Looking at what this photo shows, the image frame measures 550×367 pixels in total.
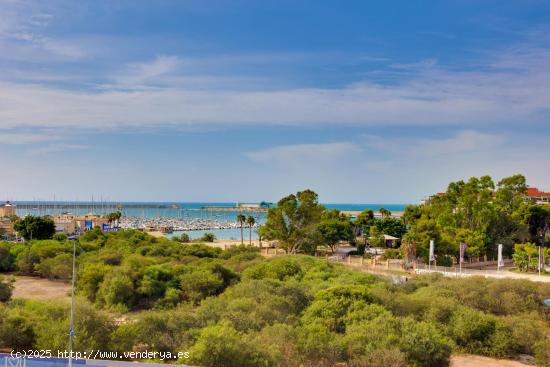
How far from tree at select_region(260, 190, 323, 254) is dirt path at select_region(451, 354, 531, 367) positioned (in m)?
28.9

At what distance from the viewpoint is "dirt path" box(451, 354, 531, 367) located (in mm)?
15141

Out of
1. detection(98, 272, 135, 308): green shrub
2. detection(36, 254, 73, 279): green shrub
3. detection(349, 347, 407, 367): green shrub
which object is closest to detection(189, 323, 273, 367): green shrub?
detection(349, 347, 407, 367): green shrub

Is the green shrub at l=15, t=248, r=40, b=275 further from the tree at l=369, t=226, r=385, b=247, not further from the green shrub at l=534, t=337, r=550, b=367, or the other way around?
the green shrub at l=534, t=337, r=550, b=367

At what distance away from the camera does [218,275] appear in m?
23.8

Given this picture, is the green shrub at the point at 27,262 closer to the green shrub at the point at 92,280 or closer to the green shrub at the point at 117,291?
the green shrub at the point at 92,280

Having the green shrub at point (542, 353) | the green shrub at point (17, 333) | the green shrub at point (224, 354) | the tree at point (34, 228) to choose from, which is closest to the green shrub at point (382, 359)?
the green shrub at point (224, 354)

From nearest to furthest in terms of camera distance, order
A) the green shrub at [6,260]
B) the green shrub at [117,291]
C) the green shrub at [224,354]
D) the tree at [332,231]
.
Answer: the green shrub at [224,354] < the green shrub at [117,291] < the green shrub at [6,260] < the tree at [332,231]

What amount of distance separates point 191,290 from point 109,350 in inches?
363

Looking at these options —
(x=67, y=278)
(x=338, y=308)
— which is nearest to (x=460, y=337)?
(x=338, y=308)

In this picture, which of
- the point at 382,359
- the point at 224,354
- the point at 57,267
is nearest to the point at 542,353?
the point at 382,359

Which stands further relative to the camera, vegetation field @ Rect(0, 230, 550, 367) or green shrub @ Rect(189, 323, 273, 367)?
vegetation field @ Rect(0, 230, 550, 367)

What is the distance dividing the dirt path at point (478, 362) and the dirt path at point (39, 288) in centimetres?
1781

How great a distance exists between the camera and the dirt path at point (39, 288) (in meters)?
24.4

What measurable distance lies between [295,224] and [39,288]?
2406 cm
